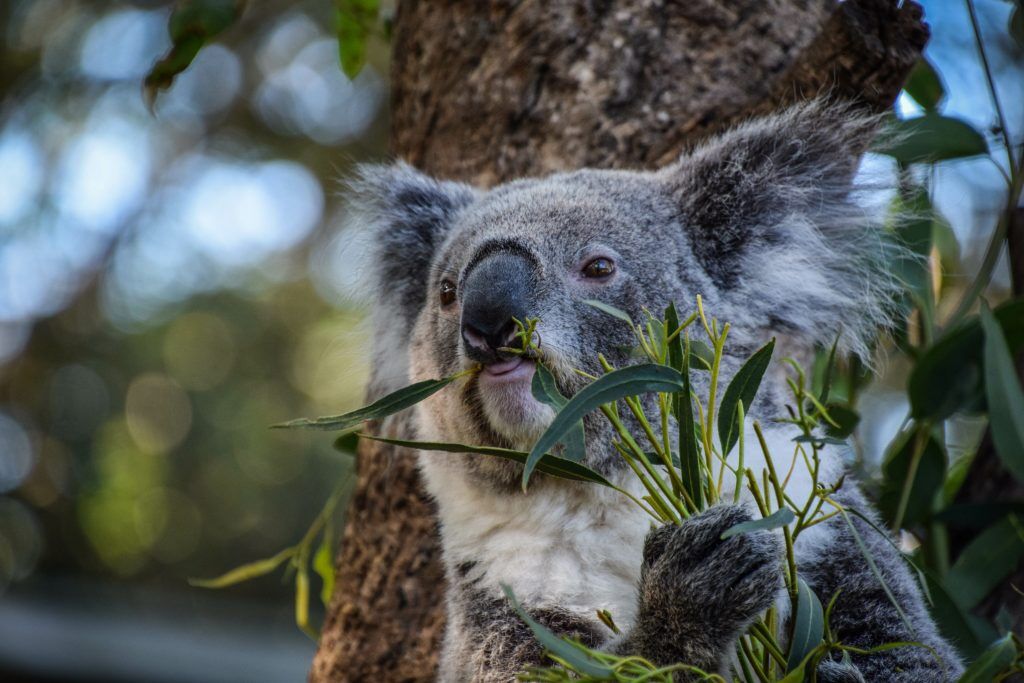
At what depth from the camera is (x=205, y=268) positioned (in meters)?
9.21

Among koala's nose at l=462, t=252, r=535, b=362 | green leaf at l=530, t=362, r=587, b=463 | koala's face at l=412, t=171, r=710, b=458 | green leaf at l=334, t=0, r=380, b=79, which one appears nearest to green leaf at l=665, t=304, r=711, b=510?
green leaf at l=530, t=362, r=587, b=463

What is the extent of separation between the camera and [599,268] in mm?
2115

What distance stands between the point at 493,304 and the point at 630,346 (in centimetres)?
32

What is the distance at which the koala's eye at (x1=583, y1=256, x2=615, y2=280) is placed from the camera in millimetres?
2111

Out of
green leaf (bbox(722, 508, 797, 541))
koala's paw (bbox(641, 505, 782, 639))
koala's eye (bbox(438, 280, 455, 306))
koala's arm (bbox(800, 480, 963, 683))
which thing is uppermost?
green leaf (bbox(722, 508, 797, 541))

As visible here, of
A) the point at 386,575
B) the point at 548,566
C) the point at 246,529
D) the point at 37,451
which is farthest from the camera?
the point at 246,529

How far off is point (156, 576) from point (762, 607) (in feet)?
28.9

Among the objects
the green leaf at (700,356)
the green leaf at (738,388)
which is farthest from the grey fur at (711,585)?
the green leaf at (700,356)

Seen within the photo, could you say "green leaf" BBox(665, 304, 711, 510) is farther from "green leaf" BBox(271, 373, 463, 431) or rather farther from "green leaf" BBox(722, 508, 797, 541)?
"green leaf" BBox(271, 373, 463, 431)

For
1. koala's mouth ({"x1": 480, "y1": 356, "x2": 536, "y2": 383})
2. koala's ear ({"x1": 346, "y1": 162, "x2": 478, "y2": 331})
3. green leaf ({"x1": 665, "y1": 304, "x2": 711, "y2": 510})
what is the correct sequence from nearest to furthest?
green leaf ({"x1": 665, "y1": 304, "x2": 711, "y2": 510}), koala's mouth ({"x1": 480, "y1": 356, "x2": 536, "y2": 383}), koala's ear ({"x1": 346, "y1": 162, "x2": 478, "y2": 331})

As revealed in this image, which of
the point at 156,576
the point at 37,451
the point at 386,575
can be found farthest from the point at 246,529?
the point at 386,575

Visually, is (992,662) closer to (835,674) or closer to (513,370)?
(835,674)

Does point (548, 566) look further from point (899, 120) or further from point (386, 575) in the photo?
point (899, 120)

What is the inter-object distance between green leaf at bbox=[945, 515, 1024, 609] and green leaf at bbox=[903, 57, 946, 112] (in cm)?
131
